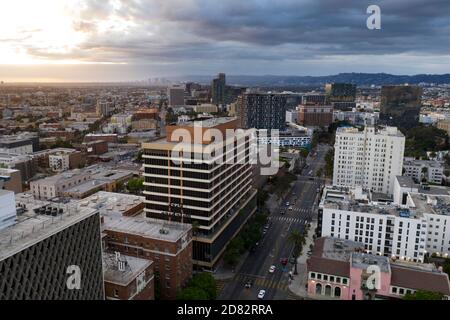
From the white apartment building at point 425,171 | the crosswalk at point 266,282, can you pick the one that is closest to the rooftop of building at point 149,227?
the crosswalk at point 266,282

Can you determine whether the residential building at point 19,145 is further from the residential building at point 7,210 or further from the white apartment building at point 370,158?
the white apartment building at point 370,158

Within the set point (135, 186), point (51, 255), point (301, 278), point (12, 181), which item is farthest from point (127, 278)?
point (12, 181)

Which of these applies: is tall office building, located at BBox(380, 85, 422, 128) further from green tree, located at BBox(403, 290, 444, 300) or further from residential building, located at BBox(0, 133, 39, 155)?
green tree, located at BBox(403, 290, 444, 300)

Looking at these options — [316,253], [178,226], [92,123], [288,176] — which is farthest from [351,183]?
[92,123]

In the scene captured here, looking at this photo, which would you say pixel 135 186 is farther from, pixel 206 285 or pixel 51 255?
pixel 51 255

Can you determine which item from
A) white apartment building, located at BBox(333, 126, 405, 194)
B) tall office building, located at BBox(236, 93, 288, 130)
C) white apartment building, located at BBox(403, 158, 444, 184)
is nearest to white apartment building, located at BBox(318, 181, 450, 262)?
white apartment building, located at BBox(333, 126, 405, 194)
